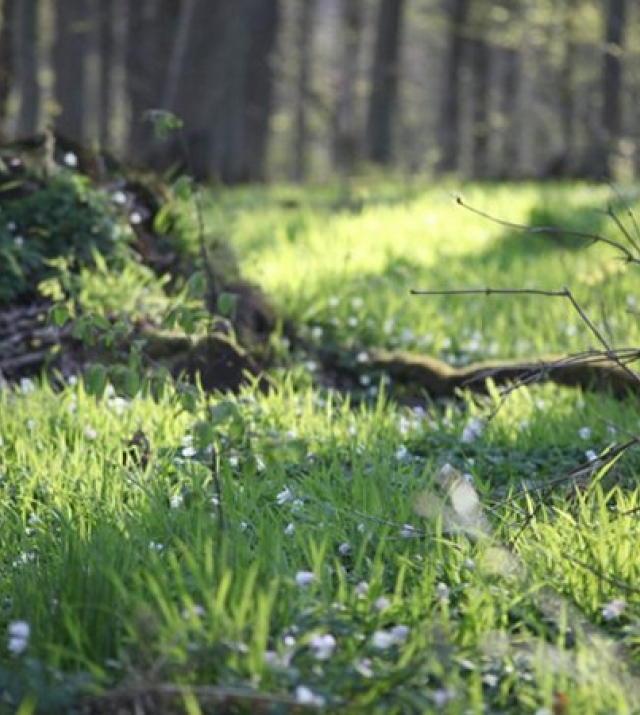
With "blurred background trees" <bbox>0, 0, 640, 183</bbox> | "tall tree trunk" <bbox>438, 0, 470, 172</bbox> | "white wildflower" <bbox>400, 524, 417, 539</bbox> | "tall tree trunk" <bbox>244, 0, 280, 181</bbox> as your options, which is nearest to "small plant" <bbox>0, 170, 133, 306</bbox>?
"blurred background trees" <bbox>0, 0, 640, 183</bbox>

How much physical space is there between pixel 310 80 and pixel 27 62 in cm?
2037

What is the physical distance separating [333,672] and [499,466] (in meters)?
2.23

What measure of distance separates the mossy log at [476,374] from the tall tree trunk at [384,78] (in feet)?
61.8

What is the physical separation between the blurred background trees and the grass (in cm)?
153

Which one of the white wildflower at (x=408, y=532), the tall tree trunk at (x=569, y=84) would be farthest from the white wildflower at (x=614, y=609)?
the tall tree trunk at (x=569, y=84)

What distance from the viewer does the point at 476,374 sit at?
6.77 metres

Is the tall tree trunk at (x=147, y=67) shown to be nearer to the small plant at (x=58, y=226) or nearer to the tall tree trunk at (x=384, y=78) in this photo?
the small plant at (x=58, y=226)

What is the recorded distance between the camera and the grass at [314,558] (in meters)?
3.01

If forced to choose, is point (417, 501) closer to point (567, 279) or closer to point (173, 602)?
point (173, 602)

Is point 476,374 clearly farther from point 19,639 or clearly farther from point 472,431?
point 19,639

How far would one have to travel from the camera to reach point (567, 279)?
9.45m

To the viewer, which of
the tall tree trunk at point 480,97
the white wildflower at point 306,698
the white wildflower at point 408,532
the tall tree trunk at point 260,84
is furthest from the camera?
the tall tree trunk at point 480,97

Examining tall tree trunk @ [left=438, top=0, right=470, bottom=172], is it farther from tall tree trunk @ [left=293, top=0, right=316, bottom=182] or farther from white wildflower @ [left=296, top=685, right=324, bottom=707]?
white wildflower @ [left=296, top=685, right=324, bottom=707]

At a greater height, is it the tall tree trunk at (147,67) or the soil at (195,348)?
the tall tree trunk at (147,67)
